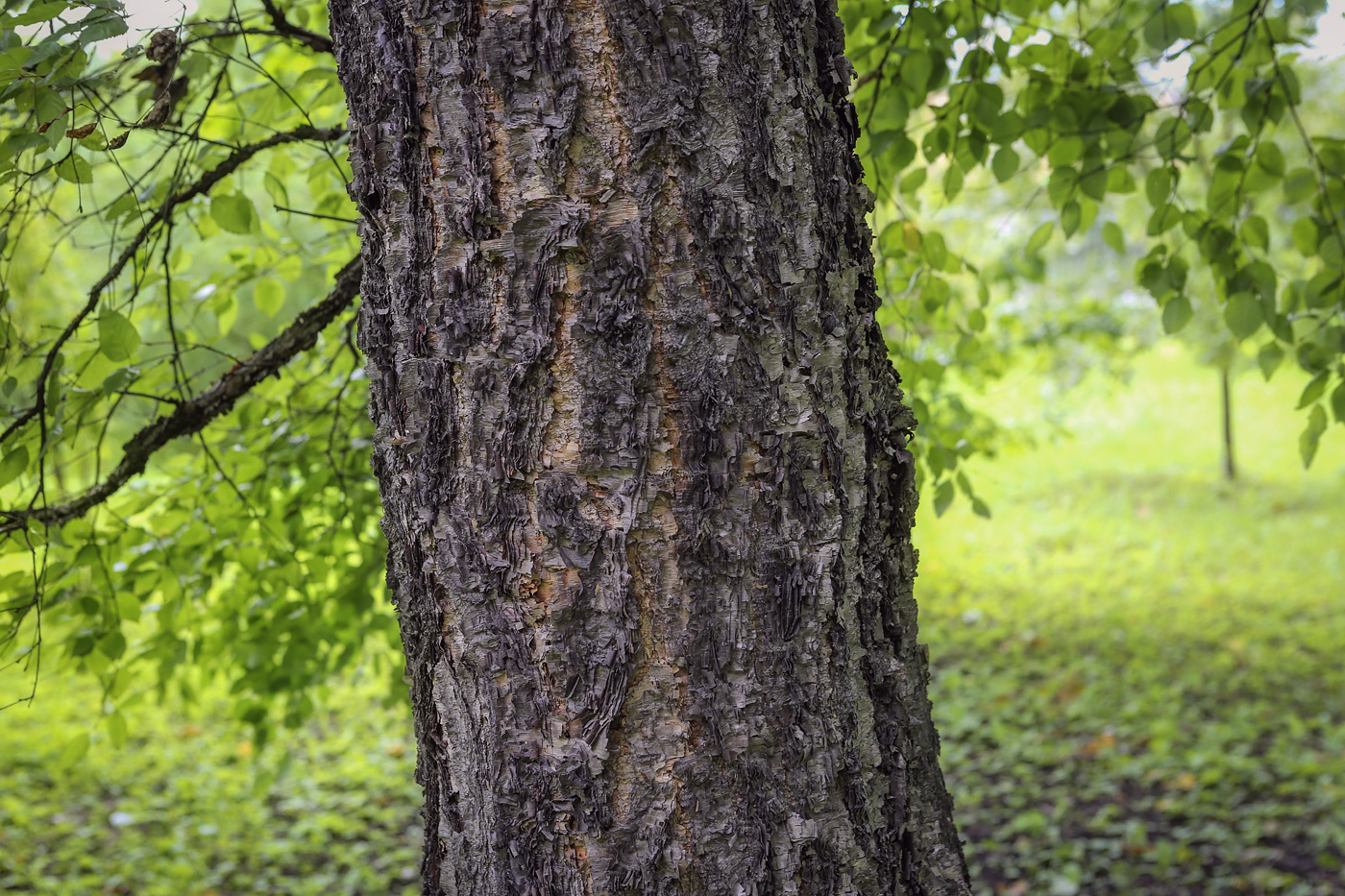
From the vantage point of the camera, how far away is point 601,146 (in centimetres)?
89

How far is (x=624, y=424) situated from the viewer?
897 mm

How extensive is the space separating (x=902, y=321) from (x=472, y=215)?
5.09 feet

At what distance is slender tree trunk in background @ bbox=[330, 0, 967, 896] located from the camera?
89 cm

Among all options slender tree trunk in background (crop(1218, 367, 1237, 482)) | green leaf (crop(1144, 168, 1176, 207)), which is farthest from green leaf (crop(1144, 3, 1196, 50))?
slender tree trunk in background (crop(1218, 367, 1237, 482))

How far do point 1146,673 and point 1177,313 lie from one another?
4.31 m

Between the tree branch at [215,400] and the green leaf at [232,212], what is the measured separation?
20cm

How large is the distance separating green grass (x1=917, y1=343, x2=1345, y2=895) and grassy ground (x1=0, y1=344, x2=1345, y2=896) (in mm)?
17

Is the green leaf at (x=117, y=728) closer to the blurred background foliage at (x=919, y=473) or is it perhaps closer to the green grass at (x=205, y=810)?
the blurred background foliage at (x=919, y=473)

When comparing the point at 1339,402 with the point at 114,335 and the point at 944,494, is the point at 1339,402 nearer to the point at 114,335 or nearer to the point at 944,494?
the point at 944,494

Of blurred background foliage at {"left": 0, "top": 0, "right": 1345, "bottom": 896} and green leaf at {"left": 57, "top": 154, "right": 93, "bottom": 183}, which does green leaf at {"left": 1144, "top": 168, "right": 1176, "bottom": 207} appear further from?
green leaf at {"left": 57, "top": 154, "right": 93, "bottom": 183}

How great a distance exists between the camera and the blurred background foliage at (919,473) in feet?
5.54

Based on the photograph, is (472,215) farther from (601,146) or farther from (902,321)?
(902,321)

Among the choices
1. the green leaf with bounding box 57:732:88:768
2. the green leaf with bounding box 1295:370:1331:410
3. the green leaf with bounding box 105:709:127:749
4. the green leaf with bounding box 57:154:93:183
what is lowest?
the green leaf with bounding box 57:732:88:768

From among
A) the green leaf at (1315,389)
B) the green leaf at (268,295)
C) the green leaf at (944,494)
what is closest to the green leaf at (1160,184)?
the green leaf at (1315,389)
